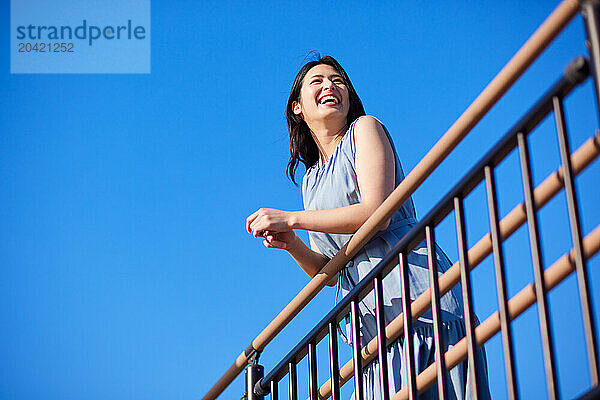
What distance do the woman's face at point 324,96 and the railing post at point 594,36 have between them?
1.17 m

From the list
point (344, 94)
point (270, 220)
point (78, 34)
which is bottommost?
point (270, 220)

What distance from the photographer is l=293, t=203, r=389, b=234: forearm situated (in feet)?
5.75

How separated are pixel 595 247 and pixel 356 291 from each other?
1.93ft

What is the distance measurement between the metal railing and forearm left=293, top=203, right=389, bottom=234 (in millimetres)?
66

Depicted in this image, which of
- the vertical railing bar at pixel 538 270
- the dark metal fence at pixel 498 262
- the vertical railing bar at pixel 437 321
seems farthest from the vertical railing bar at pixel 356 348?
the vertical railing bar at pixel 538 270

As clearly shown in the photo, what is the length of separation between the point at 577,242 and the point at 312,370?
907 mm

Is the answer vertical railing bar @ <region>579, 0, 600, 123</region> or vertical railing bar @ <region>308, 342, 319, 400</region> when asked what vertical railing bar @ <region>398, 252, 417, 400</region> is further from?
vertical railing bar @ <region>579, 0, 600, 123</region>

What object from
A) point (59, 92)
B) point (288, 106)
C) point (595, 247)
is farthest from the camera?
point (59, 92)

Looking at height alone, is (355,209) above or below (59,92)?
below

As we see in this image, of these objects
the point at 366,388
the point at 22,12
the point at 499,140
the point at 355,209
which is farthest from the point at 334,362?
the point at 22,12

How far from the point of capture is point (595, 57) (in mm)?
948

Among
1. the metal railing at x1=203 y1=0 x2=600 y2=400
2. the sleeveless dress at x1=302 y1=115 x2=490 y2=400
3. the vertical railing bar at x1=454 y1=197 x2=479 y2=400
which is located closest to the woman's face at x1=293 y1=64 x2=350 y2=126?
the sleeveless dress at x1=302 y1=115 x2=490 y2=400

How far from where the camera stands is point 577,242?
1.02m

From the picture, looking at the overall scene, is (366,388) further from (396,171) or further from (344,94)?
(344,94)
